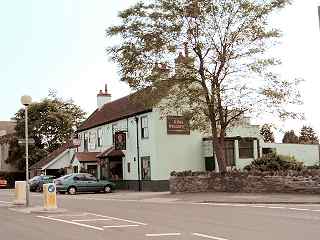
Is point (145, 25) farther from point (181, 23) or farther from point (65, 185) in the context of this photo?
point (65, 185)

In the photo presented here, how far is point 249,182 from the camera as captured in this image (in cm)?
3072

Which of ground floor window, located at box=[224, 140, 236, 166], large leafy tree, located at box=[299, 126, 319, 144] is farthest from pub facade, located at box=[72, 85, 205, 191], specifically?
large leafy tree, located at box=[299, 126, 319, 144]

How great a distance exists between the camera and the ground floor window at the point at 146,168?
135ft

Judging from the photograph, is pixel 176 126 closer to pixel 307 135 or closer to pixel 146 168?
pixel 146 168

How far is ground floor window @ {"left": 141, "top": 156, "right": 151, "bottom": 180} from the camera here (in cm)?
4126

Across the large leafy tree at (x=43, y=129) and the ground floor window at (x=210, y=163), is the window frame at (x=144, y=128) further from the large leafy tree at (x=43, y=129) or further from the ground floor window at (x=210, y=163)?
the large leafy tree at (x=43, y=129)

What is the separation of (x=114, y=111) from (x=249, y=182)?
67.3 feet

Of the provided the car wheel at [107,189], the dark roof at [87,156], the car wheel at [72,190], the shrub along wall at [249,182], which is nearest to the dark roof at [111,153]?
the dark roof at [87,156]

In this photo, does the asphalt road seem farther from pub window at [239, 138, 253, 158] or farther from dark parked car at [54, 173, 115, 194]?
pub window at [239, 138, 253, 158]

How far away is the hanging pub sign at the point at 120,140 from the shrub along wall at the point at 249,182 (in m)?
9.85

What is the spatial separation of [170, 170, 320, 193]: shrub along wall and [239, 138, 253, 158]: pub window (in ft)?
31.8

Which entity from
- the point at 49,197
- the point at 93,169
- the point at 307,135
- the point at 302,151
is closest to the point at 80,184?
the point at 93,169

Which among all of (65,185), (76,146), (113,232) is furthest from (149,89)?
(76,146)

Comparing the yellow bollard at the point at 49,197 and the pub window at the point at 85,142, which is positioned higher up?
the pub window at the point at 85,142
